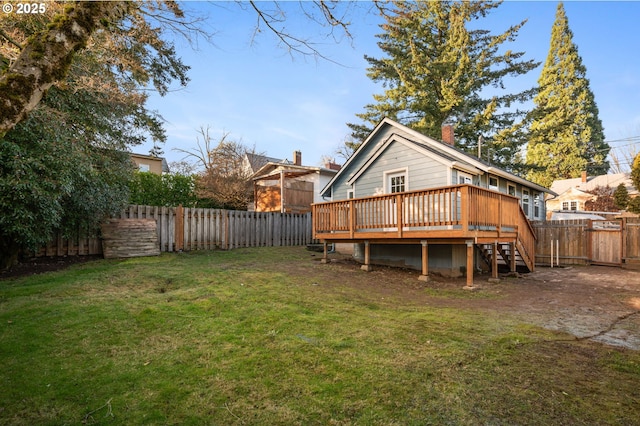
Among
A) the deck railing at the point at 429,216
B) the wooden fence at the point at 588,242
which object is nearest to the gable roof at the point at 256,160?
the deck railing at the point at 429,216

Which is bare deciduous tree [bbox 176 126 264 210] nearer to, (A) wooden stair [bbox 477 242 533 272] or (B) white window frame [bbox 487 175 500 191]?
(B) white window frame [bbox 487 175 500 191]

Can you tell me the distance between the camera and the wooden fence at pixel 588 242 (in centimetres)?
1215

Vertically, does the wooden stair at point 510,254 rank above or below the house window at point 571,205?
below

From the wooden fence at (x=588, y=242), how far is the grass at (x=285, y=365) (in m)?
11.0

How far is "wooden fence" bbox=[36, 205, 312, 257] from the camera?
9984 mm

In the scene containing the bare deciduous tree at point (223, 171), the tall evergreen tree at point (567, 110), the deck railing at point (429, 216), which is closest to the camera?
the deck railing at point (429, 216)

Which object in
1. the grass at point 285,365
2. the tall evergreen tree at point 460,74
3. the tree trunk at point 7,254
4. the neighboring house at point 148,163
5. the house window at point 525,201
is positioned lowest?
the grass at point 285,365

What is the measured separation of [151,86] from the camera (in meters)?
11.7

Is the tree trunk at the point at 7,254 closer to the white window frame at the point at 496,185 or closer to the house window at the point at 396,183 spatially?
the house window at the point at 396,183

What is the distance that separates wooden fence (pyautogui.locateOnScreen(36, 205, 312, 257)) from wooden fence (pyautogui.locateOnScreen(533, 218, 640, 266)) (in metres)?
11.5

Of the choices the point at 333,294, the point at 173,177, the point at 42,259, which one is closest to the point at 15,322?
the point at 333,294

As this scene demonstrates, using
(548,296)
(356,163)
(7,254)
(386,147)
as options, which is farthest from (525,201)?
(7,254)

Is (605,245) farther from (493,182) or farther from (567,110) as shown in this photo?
(567,110)

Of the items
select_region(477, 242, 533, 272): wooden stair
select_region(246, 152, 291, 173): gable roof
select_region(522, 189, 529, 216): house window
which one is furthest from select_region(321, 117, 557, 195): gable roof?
select_region(246, 152, 291, 173): gable roof
